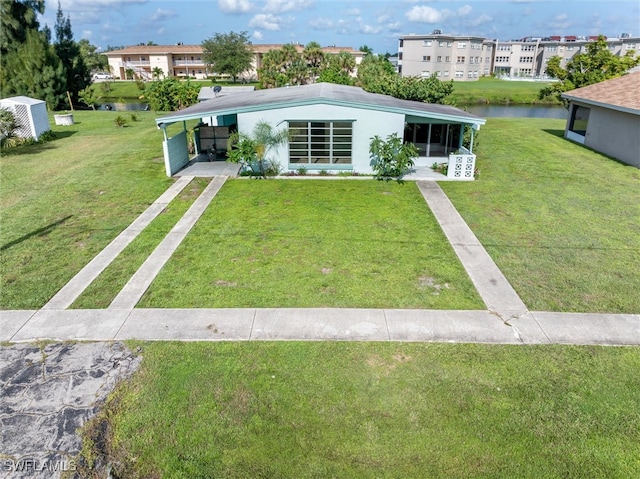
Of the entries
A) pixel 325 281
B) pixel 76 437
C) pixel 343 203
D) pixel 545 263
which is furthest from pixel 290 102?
pixel 76 437

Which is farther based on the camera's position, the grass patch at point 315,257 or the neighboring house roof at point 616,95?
the neighboring house roof at point 616,95

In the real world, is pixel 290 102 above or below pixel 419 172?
above

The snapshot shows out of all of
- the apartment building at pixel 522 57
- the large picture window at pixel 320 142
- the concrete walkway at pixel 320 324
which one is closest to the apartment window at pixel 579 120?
the large picture window at pixel 320 142

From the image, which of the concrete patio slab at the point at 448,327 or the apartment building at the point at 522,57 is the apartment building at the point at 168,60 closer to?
the apartment building at the point at 522,57

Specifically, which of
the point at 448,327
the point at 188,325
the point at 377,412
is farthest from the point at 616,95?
the point at 188,325

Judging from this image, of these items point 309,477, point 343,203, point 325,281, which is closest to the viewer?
point 309,477

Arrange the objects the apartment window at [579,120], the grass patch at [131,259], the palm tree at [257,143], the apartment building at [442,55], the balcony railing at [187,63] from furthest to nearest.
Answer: the balcony railing at [187,63] < the apartment building at [442,55] < the apartment window at [579,120] < the palm tree at [257,143] < the grass patch at [131,259]

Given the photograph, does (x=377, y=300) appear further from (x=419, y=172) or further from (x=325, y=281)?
(x=419, y=172)
